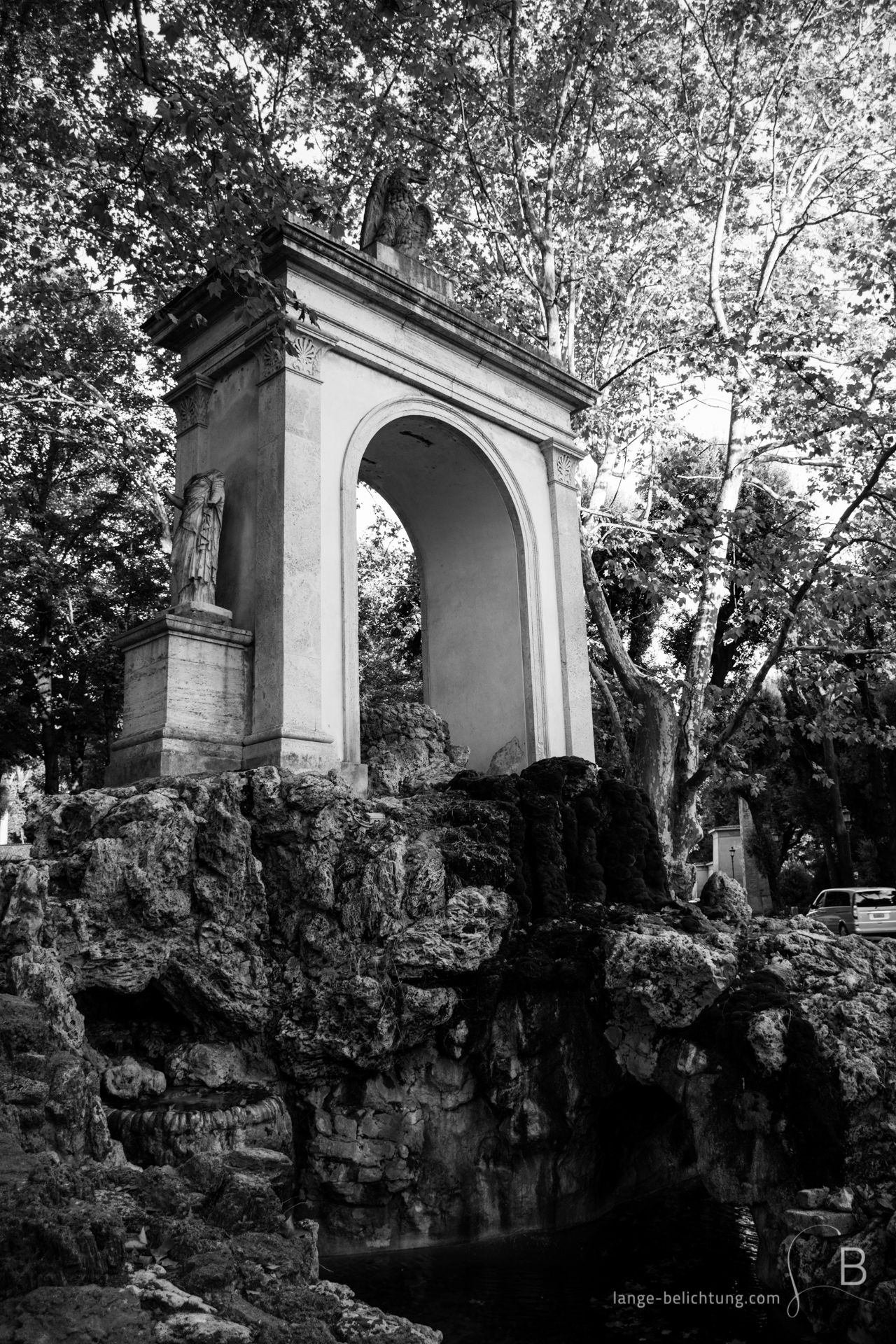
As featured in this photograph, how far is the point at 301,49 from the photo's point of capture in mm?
15562

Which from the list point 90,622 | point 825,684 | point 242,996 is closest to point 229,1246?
point 242,996

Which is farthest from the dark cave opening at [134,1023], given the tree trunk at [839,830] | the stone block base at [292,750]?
the tree trunk at [839,830]

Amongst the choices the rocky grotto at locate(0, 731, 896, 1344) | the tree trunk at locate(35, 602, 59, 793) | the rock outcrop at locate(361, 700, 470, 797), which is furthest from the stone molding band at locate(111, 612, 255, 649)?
the tree trunk at locate(35, 602, 59, 793)

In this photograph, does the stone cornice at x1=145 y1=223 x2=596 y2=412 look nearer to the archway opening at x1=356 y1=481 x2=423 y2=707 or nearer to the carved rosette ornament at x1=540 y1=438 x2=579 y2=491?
the carved rosette ornament at x1=540 y1=438 x2=579 y2=491

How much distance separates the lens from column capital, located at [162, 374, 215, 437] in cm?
1131

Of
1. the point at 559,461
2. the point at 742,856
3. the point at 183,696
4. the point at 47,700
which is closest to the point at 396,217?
the point at 559,461

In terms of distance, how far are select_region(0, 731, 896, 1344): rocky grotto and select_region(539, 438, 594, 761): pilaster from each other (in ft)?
11.3

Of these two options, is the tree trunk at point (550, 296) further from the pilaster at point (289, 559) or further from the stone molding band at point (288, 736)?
the stone molding band at point (288, 736)

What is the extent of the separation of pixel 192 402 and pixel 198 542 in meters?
2.24

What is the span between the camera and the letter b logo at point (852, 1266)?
5.94 meters

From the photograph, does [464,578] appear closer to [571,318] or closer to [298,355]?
[298,355]

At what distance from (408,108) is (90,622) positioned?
12.0m

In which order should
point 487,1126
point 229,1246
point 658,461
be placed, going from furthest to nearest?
1. point 658,461
2. point 487,1126
3. point 229,1246

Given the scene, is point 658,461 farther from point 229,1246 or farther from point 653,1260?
point 229,1246
